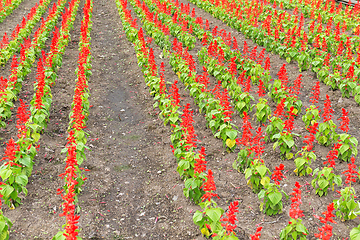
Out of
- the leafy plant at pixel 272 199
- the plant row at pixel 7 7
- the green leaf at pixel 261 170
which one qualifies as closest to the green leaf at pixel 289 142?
the green leaf at pixel 261 170

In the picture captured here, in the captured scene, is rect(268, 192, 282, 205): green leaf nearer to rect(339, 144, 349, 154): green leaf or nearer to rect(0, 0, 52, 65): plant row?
rect(339, 144, 349, 154): green leaf

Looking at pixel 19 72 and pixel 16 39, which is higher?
pixel 19 72

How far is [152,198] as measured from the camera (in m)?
6.37

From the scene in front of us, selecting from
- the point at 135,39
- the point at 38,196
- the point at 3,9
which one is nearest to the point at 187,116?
the point at 38,196

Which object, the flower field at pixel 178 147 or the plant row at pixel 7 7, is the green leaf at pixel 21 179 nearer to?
the flower field at pixel 178 147

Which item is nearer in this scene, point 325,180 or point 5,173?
point 5,173

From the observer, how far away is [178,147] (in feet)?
21.6

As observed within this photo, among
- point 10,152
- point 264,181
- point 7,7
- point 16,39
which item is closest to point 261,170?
point 264,181

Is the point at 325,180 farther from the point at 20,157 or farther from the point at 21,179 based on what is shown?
the point at 20,157

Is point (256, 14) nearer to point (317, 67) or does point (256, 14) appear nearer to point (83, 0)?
point (317, 67)

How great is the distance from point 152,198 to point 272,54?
8763 mm

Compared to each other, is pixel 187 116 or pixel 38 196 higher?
pixel 187 116

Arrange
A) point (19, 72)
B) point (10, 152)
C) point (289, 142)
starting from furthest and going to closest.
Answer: point (19, 72) → point (289, 142) → point (10, 152)

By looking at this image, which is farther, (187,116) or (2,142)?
(2,142)
